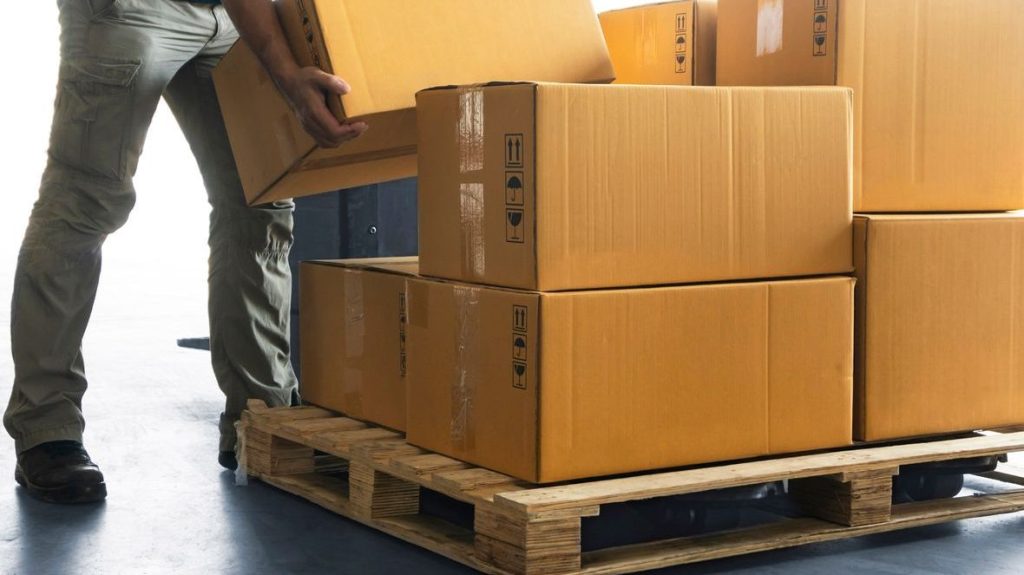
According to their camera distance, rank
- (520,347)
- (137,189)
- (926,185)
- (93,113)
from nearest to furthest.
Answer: (520,347)
(926,185)
(93,113)
(137,189)

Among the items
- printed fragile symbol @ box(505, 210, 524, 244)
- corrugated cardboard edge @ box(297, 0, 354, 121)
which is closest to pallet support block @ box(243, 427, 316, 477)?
corrugated cardboard edge @ box(297, 0, 354, 121)

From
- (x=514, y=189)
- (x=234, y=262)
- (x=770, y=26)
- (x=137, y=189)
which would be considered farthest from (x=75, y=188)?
(x=137, y=189)

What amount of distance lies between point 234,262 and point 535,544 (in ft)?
4.45

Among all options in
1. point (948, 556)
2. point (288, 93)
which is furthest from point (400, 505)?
point (948, 556)

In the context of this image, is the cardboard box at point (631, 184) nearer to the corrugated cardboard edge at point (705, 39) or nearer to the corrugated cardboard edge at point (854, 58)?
the corrugated cardboard edge at point (854, 58)

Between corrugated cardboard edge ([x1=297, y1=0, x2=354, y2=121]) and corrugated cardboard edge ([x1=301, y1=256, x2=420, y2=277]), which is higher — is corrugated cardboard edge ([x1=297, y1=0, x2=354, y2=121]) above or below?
above

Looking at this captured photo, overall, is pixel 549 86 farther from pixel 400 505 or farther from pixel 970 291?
pixel 970 291

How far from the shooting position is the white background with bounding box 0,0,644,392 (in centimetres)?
769

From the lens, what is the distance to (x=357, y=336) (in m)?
2.69

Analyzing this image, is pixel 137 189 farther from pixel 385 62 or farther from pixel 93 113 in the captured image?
pixel 385 62

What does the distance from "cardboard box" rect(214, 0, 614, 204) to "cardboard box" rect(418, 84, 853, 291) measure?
0.13 metres

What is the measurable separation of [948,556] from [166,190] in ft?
29.7

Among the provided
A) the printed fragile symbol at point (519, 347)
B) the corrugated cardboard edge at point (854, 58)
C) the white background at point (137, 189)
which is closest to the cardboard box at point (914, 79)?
the corrugated cardboard edge at point (854, 58)

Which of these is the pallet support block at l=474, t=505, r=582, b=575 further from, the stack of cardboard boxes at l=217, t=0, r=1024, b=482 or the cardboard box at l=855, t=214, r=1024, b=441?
the cardboard box at l=855, t=214, r=1024, b=441
